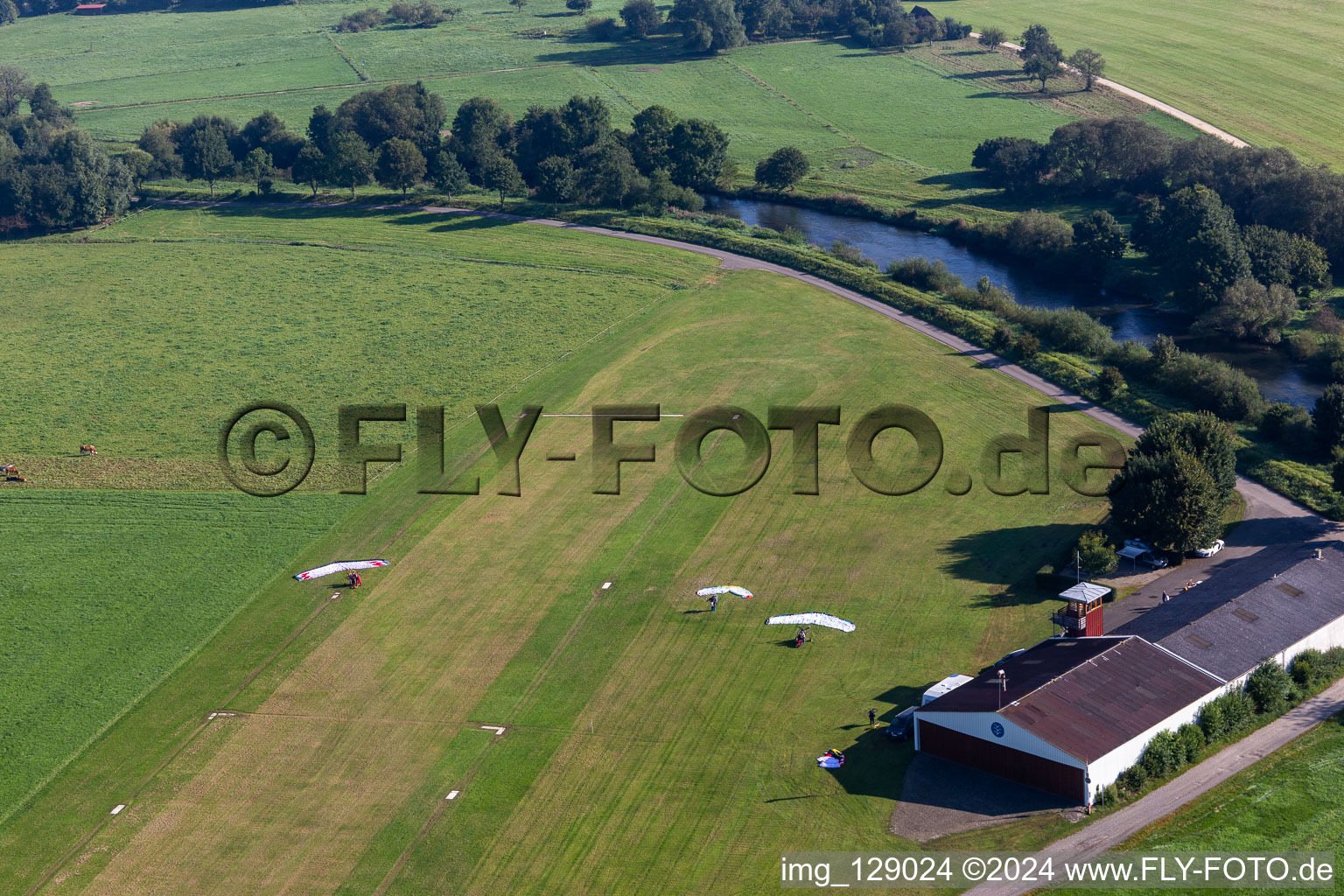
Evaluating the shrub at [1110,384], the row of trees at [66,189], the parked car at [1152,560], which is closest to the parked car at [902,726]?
the parked car at [1152,560]

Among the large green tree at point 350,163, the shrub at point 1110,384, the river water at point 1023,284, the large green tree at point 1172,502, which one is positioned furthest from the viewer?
the large green tree at point 350,163

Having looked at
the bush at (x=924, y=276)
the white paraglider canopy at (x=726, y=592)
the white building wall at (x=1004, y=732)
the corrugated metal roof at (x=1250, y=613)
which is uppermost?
the bush at (x=924, y=276)

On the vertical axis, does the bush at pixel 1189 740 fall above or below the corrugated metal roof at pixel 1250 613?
below

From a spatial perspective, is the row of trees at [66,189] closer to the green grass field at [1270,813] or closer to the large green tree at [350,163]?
the large green tree at [350,163]


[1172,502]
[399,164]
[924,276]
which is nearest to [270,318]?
[399,164]

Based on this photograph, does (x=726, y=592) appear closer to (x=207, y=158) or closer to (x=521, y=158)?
(x=521, y=158)

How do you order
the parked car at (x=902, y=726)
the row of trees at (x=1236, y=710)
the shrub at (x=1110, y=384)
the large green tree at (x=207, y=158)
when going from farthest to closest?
1. the large green tree at (x=207, y=158)
2. the shrub at (x=1110, y=384)
3. the parked car at (x=902, y=726)
4. the row of trees at (x=1236, y=710)

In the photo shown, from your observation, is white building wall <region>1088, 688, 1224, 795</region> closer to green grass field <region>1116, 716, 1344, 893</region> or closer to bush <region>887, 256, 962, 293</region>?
green grass field <region>1116, 716, 1344, 893</region>

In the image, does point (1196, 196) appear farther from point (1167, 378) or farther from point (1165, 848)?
point (1165, 848)

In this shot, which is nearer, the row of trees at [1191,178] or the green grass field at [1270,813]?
the green grass field at [1270,813]
